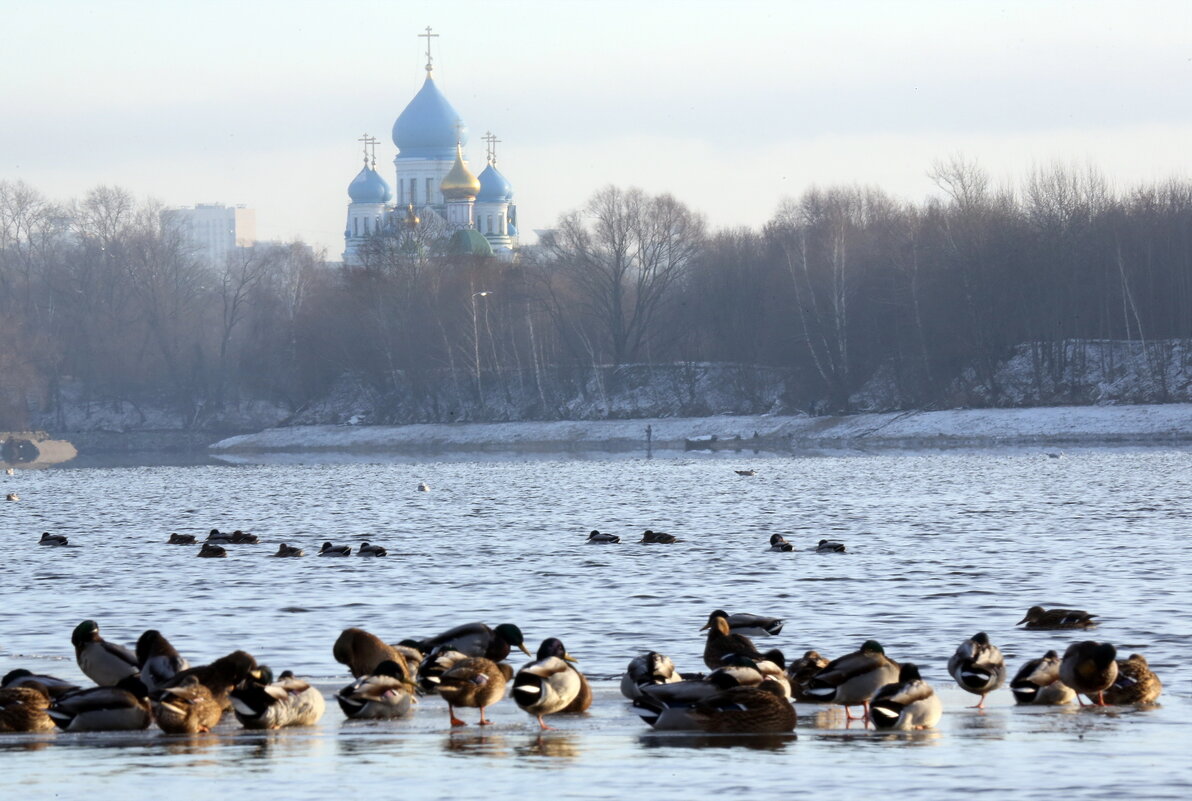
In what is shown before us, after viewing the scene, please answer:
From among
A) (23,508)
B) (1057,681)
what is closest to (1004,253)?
(23,508)

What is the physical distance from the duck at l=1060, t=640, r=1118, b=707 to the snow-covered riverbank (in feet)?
203

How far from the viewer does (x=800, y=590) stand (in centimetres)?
2130

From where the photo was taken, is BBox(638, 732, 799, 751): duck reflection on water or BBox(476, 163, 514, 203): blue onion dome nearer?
BBox(638, 732, 799, 751): duck reflection on water

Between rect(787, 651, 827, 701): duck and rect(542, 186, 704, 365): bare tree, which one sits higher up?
rect(542, 186, 704, 365): bare tree

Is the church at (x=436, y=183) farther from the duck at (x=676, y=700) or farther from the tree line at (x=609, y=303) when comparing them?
the duck at (x=676, y=700)

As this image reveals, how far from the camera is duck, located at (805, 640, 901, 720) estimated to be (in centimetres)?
1173

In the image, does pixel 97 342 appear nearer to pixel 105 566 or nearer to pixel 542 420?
pixel 542 420

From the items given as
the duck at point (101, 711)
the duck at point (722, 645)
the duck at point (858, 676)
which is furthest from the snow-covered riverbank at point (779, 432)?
the duck at point (101, 711)

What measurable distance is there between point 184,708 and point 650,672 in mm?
2661

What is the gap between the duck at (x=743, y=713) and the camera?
1111 centimetres

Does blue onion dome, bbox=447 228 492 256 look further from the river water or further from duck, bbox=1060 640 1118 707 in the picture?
duck, bbox=1060 640 1118 707

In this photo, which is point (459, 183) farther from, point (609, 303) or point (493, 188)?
point (609, 303)

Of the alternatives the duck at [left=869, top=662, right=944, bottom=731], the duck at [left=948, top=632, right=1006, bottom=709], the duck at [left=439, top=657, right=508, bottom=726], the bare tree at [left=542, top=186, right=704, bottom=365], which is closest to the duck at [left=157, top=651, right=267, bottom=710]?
the duck at [left=439, top=657, right=508, bottom=726]

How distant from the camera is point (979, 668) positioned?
1212cm
